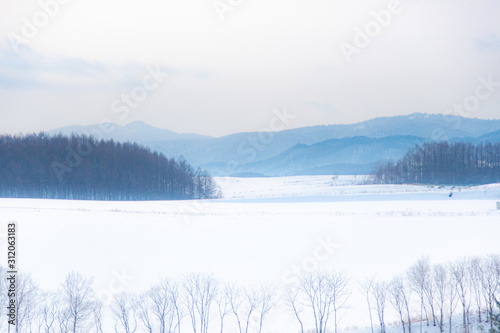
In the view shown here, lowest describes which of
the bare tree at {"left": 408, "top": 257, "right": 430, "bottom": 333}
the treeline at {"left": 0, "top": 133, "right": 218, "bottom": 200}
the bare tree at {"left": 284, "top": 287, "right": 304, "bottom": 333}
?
the bare tree at {"left": 284, "top": 287, "right": 304, "bottom": 333}

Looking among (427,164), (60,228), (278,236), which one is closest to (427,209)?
(278,236)

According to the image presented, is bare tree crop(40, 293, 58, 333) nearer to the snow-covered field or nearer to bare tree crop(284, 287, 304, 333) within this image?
the snow-covered field

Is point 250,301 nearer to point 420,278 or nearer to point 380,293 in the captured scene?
point 380,293

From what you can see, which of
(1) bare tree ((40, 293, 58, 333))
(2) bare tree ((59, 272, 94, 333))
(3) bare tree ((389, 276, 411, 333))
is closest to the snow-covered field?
(2) bare tree ((59, 272, 94, 333))

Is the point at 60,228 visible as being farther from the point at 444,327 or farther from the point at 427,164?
the point at 427,164

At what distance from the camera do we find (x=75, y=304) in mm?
16172

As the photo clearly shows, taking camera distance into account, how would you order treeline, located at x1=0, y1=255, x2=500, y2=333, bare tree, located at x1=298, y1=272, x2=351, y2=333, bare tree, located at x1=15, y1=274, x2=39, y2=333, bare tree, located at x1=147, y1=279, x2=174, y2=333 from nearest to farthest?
1. bare tree, located at x1=15, y1=274, x2=39, y2=333
2. treeline, located at x1=0, y1=255, x2=500, y2=333
3. bare tree, located at x1=147, y1=279, x2=174, y2=333
4. bare tree, located at x1=298, y1=272, x2=351, y2=333

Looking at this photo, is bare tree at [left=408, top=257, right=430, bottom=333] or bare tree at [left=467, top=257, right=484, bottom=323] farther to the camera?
bare tree at [left=408, top=257, right=430, bottom=333]

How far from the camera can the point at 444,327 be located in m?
16.1

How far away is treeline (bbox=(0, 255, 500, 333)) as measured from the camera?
52.6 feet

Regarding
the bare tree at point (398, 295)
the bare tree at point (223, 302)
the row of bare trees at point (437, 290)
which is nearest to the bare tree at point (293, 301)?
the bare tree at point (223, 302)

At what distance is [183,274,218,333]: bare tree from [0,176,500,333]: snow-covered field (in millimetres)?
1609

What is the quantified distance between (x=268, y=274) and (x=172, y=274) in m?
4.71

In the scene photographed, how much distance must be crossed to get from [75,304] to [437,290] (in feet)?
49.5
